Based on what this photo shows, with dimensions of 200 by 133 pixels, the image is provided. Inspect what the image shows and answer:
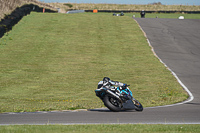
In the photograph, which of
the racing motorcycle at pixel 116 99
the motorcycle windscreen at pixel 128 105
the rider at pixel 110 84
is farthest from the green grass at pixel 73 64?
the motorcycle windscreen at pixel 128 105

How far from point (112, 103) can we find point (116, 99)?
241 millimetres

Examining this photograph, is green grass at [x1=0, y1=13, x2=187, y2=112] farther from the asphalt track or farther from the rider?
the rider

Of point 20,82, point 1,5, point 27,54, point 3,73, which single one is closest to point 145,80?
point 20,82

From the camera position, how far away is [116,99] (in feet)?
38.3

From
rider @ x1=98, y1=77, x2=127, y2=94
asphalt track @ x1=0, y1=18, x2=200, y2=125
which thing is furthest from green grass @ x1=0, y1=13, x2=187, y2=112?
rider @ x1=98, y1=77, x2=127, y2=94

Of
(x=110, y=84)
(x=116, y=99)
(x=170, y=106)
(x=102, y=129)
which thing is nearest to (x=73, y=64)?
(x=170, y=106)

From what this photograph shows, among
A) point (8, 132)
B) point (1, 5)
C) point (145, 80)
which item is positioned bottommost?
point (145, 80)

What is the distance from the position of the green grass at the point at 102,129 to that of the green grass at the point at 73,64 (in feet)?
12.5

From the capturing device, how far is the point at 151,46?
112ft

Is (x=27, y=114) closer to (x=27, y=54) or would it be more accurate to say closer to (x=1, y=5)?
(x=27, y=54)

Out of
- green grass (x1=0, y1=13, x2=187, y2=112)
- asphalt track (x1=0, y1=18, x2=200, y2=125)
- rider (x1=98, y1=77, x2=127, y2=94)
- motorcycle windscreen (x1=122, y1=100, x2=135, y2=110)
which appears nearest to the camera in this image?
asphalt track (x1=0, y1=18, x2=200, y2=125)

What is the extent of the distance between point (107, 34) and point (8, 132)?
31.7 meters

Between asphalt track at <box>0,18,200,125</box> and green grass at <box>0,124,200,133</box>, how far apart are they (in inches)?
35.5

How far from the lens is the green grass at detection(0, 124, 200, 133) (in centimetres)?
888
